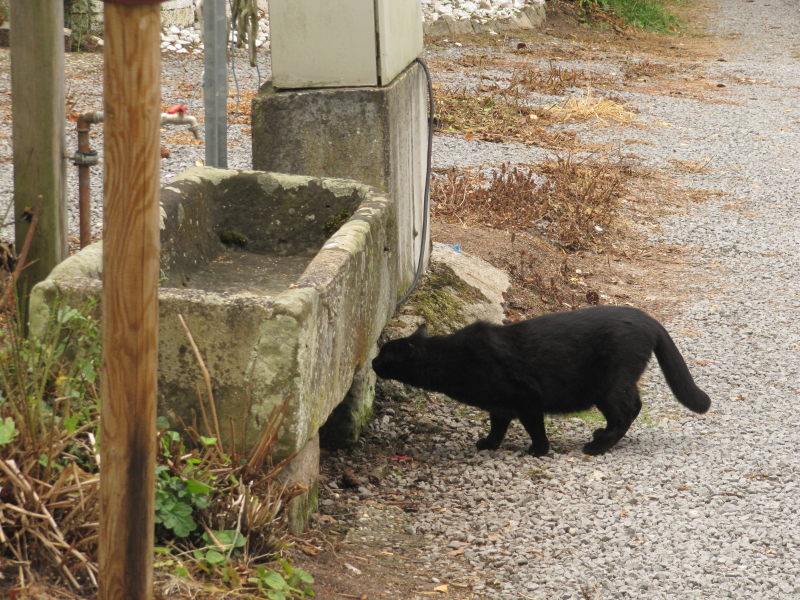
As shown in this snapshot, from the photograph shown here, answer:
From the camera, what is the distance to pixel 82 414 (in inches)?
120

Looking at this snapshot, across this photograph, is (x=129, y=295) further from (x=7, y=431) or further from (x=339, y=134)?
(x=339, y=134)

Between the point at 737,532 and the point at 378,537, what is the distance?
53.1 inches

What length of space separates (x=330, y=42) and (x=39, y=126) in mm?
1534

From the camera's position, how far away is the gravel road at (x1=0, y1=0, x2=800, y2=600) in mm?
3494

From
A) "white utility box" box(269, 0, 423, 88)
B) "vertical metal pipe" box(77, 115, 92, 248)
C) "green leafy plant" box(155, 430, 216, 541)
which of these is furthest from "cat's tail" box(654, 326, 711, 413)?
"vertical metal pipe" box(77, 115, 92, 248)

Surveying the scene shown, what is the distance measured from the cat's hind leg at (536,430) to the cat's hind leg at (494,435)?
127mm

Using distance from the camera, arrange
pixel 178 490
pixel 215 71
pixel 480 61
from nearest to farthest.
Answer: pixel 178 490 < pixel 215 71 < pixel 480 61

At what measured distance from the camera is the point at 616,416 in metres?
4.63

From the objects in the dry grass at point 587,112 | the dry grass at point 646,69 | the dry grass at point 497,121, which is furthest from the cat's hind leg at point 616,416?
the dry grass at point 646,69

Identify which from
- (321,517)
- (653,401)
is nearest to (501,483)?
(321,517)

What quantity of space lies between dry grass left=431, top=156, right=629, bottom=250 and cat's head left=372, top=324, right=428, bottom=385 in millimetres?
3231

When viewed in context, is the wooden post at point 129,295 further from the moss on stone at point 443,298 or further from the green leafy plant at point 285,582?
the moss on stone at point 443,298

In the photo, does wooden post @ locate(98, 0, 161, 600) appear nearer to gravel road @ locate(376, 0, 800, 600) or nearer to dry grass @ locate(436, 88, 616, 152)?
gravel road @ locate(376, 0, 800, 600)

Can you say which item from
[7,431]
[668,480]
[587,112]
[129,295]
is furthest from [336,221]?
[587,112]
